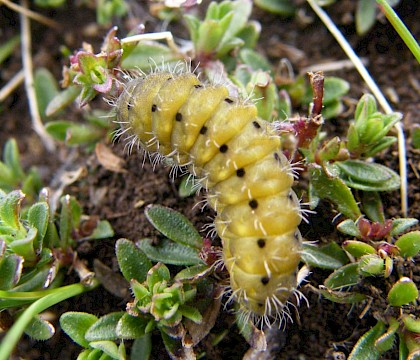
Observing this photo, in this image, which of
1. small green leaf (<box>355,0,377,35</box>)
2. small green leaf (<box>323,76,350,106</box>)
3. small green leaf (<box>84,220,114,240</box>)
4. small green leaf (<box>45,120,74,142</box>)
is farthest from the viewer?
small green leaf (<box>355,0,377,35</box>)

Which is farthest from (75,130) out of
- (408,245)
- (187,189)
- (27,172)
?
(408,245)

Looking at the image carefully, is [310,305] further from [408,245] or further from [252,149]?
[252,149]

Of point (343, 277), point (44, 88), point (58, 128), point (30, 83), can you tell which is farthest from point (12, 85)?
point (343, 277)

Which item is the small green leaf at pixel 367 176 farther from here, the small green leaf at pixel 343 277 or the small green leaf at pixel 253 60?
the small green leaf at pixel 253 60

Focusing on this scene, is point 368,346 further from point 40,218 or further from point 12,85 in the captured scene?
point 12,85

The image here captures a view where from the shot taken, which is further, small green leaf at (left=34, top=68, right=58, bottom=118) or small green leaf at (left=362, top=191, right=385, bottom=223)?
small green leaf at (left=34, top=68, right=58, bottom=118)

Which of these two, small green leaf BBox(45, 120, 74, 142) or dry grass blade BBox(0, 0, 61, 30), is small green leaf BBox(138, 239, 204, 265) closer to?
small green leaf BBox(45, 120, 74, 142)

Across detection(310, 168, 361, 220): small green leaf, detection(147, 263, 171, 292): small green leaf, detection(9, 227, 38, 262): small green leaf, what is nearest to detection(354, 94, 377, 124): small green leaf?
detection(310, 168, 361, 220): small green leaf

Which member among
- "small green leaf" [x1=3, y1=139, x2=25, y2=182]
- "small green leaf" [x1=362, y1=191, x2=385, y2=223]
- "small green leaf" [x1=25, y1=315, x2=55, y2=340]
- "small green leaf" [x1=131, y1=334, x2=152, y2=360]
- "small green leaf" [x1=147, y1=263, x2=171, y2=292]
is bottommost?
"small green leaf" [x1=131, y1=334, x2=152, y2=360]
